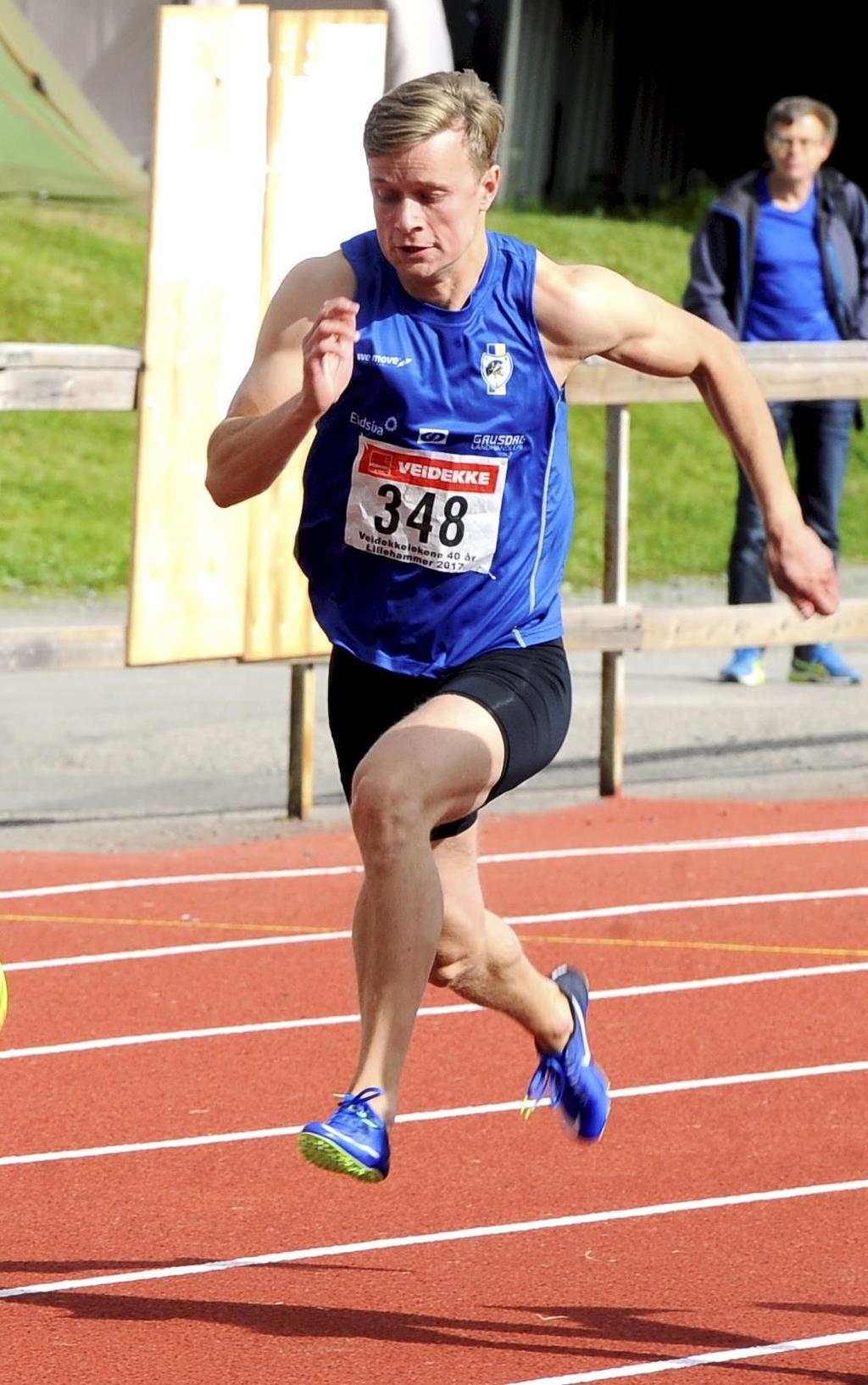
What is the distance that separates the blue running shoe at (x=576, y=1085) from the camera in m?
4.74

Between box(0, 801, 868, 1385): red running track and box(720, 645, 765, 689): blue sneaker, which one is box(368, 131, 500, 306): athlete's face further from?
box(720, 645, 765, 689): blue sneaker

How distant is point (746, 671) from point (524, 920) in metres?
3.62

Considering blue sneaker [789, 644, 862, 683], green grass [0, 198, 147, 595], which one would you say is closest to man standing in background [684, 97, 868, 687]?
blue sneaker [789, 644, 862, 683]

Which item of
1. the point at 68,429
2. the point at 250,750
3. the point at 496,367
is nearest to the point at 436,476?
the point at 496,367

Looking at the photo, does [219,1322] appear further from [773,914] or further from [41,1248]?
[773,914]

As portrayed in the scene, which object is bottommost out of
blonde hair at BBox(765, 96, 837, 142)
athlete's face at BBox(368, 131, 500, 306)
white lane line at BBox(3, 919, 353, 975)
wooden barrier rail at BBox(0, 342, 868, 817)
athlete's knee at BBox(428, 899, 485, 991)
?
white lane line at BBox(3, 919, 353, 975)

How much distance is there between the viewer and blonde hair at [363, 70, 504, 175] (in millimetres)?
4098

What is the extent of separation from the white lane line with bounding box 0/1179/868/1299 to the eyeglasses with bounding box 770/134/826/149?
221 inches

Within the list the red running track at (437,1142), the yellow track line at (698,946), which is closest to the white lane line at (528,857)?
the red running track at (437,1142)

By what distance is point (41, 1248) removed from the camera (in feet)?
14.6

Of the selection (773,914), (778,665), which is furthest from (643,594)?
(773,914)

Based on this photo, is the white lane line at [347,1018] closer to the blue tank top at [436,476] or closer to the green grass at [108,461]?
the blue tank top at [436,476]

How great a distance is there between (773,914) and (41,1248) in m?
3.15

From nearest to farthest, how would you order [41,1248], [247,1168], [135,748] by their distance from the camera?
1. [41,1248]
2. [247,1168]
3. [135,748]
